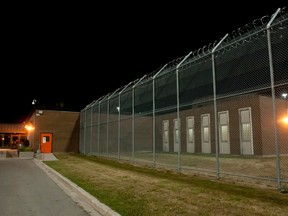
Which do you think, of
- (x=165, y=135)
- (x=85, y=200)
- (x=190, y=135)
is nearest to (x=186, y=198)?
(x=85, y=200)

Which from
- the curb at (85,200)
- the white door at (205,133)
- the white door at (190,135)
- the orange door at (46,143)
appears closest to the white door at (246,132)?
the white door at (205,133)

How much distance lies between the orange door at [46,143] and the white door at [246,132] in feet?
63.8

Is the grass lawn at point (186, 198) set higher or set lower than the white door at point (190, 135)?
lower

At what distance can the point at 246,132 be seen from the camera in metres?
19.5

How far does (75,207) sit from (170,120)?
70.8ft

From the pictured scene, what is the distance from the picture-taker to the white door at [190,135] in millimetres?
24413

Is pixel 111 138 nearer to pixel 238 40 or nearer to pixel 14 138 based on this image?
pixel 238 40

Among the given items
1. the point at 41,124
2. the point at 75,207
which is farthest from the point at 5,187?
the point at 41,124

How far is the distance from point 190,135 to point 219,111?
412cm

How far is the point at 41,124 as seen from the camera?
30.6 m

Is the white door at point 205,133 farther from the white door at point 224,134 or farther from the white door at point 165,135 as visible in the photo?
the white door at point 165,135

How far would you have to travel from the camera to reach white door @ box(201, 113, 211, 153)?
22.6 meters

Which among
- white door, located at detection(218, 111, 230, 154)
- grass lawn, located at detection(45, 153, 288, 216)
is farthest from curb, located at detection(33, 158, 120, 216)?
white door, located at detection(218, 111, 230, 154)

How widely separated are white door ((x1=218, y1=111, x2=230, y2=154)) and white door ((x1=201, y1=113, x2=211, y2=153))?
4.91ft
